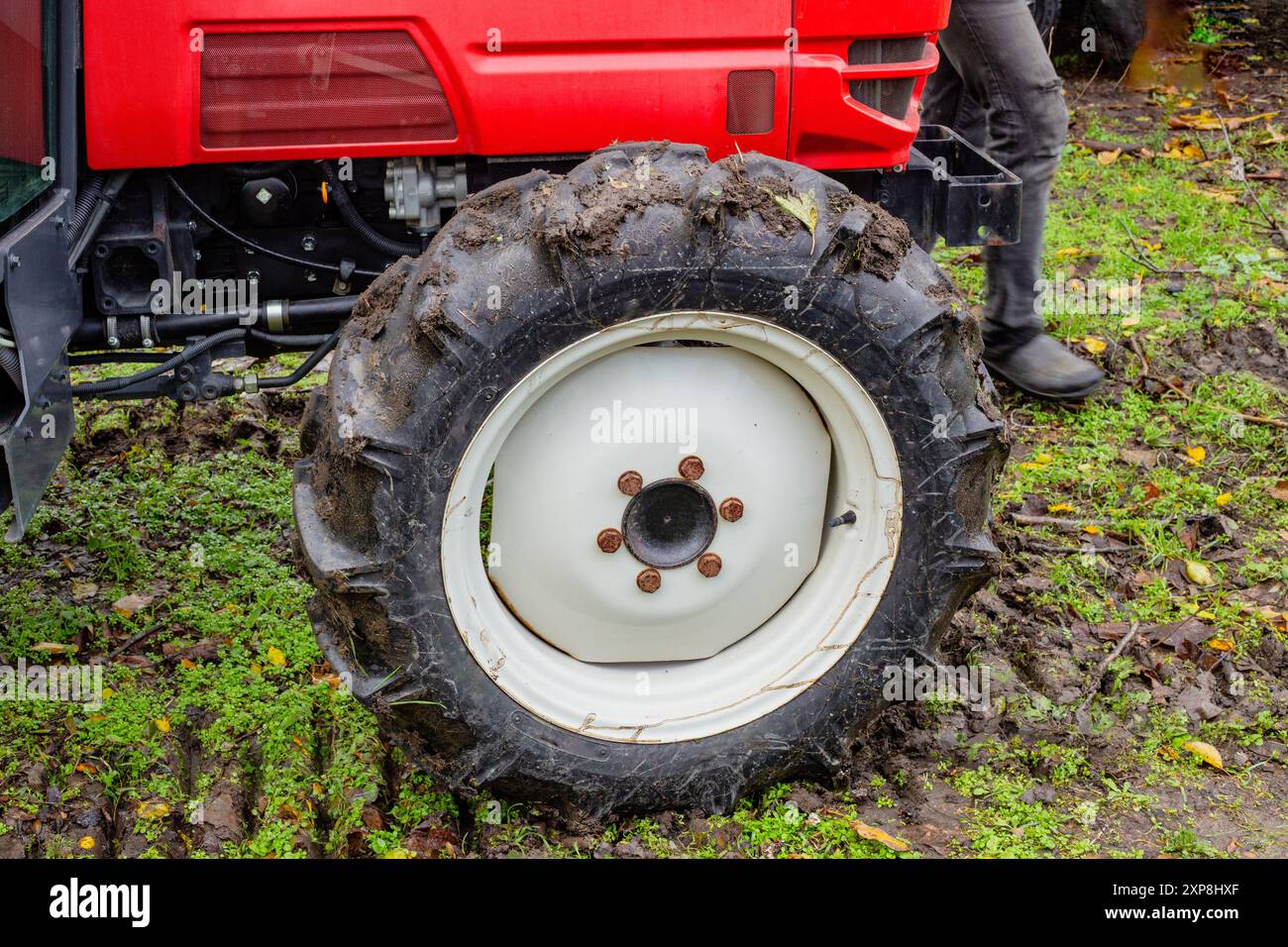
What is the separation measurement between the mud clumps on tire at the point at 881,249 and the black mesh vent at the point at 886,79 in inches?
18.5

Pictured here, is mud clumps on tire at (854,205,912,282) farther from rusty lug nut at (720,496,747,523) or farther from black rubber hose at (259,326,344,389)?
black rubber hose at (259,326,344,389)

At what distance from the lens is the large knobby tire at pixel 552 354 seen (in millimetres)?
2455

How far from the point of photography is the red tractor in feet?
8.19

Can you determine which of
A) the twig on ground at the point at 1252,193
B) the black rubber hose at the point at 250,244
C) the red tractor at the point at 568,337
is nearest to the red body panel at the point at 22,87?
the red tractor at the point at 568,337

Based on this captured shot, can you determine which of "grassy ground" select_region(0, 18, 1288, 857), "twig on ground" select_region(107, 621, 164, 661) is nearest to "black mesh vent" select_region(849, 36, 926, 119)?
"grassy ground" select_region(0, 18, 1288, 857)

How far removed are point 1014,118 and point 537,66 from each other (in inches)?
99.4

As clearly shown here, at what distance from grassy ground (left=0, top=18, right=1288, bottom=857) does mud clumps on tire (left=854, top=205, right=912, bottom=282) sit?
115cm

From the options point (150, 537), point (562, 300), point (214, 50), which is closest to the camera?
point (562, 300)

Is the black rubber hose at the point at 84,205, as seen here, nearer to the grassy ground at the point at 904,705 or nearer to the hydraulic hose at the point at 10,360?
the hydraulic hose at the point at 10,360

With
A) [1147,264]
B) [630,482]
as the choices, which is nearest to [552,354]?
[630,482]

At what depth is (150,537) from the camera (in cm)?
408

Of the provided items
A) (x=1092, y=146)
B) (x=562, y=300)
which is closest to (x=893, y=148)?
(x=562, y=300)
